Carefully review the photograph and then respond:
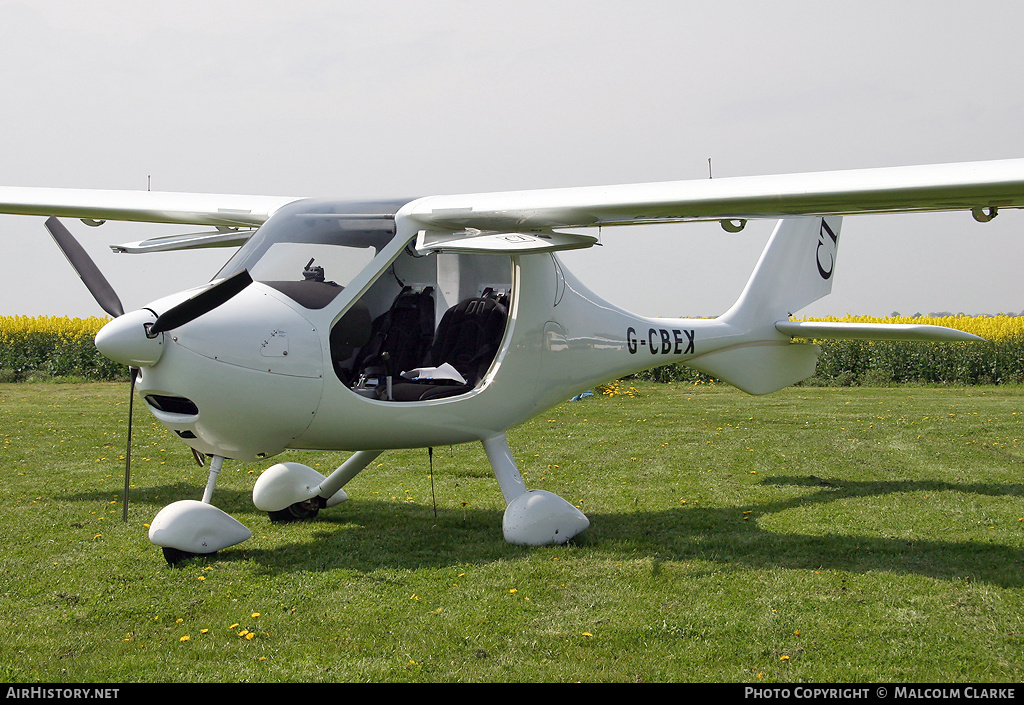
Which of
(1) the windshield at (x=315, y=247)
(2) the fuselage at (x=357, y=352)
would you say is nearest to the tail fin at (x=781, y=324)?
(2) the fuselage at (x=357, y=352)

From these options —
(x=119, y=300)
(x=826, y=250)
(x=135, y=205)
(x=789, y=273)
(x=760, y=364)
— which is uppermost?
(x=135, y=205)

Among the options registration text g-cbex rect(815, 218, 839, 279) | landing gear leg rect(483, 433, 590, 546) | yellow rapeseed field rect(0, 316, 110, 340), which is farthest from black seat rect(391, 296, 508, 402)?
yellow rapeseed field rect(0, 316, 110, 340)

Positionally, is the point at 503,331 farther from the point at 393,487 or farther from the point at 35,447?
the point at 35,447

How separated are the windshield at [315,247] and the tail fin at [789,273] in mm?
4417

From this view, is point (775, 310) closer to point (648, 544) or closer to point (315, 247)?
point (648, 544)

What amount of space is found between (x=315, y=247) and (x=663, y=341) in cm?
354

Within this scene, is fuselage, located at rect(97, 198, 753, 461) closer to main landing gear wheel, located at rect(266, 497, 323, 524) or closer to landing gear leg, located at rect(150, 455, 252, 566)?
landing gear leg, located at rect(150, 455, 252, 566)

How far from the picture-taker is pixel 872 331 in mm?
8938

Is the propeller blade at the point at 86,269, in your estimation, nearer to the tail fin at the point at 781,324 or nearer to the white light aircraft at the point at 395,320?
the white light aircraft at the point at 395,320

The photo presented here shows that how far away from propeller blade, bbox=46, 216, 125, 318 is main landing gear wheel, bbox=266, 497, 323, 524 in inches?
91.1

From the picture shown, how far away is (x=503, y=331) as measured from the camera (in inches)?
280

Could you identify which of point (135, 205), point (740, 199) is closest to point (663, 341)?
point (740, 199)

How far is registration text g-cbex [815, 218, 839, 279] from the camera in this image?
33.4 ft

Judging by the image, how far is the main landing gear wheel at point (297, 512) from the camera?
7.61 m
